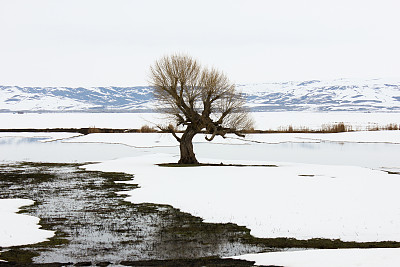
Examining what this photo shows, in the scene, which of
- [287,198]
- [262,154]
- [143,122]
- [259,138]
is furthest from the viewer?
[143,122]

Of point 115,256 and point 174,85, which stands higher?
point 174,85

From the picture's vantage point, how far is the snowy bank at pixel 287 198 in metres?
17.2

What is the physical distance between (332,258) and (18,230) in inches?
399

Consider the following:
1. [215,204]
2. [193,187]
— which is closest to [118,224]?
[215,204]

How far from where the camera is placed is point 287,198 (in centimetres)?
2297

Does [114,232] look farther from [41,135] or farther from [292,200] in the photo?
[41,135]

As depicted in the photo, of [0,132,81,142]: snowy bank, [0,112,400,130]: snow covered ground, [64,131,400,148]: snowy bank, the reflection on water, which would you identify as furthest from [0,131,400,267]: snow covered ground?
[0,112,400,130]: snow covered ground

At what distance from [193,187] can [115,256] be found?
1309cm

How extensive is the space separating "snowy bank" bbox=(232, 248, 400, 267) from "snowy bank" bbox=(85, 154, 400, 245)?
6.95ft

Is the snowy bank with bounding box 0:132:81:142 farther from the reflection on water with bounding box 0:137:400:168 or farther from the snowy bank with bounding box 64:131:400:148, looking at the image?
the reflection on water with bounding box 0:137:400:168

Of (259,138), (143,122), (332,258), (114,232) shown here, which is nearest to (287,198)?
(114,232)

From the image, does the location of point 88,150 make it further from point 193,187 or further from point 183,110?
point 193,187

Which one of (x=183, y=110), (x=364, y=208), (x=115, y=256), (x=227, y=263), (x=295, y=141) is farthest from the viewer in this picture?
(x=295, y=141)

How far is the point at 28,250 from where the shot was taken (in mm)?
14375
